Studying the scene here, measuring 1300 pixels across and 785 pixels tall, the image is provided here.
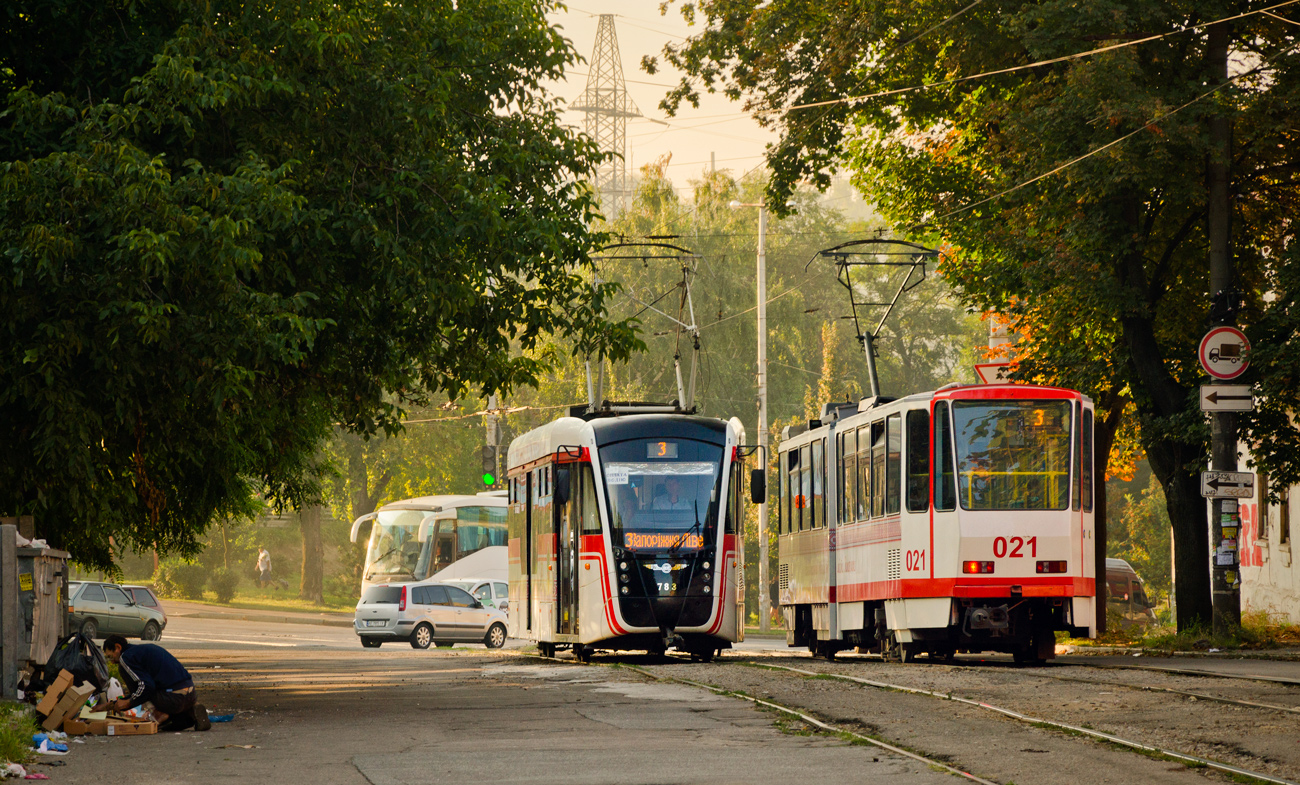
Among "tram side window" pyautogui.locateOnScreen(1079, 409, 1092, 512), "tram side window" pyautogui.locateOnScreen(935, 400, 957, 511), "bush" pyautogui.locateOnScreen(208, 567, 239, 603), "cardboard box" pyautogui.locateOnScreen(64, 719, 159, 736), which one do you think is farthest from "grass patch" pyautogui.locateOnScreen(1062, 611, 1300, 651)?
"bush" pyautogui.locateOnScreen(208, 567, 239, 603)

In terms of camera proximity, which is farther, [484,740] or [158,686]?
[158,686]

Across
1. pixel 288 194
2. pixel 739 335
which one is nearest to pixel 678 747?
pixel 288 194

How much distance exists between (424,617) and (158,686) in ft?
79.4

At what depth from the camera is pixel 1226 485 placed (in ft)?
71.5

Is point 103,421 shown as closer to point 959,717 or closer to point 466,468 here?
point 959,717

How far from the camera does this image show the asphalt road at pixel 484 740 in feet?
34.3

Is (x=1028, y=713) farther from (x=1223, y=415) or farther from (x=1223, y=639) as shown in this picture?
(x=1223, y=415)

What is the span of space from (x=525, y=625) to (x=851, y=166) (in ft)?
37.8

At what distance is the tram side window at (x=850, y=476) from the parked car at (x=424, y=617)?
54.0ft

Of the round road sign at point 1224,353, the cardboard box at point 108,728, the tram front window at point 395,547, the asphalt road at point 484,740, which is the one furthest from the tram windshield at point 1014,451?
the tram front window at point 395,547

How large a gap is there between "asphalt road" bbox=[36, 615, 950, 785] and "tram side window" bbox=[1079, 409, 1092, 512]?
5.83 meters

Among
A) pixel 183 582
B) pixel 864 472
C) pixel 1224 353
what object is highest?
pixel 1224 353

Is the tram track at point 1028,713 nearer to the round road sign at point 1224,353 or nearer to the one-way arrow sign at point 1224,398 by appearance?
the one-way arrow sign at point 1224,398

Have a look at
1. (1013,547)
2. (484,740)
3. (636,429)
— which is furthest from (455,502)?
(484,740)
